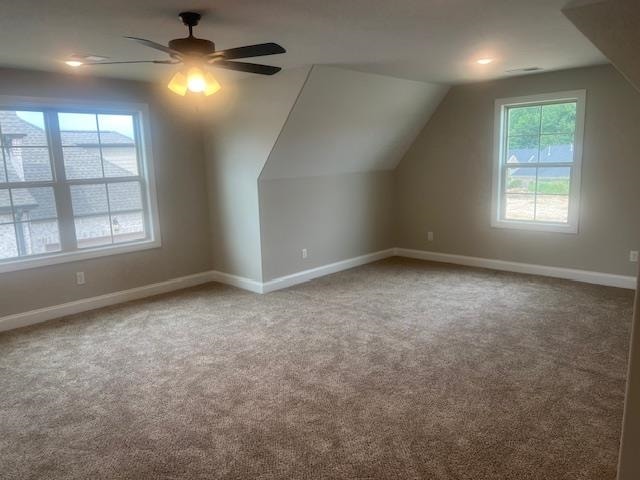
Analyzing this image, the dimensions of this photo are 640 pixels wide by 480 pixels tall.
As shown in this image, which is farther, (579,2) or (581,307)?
(581,307)

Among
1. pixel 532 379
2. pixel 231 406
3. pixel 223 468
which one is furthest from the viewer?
pixel 532 379

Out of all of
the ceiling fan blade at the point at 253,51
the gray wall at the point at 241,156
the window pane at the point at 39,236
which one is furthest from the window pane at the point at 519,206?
the window pane at the point at 39,236

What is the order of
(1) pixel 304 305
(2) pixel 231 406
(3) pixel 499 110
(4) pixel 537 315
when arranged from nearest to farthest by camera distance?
(2) pixel 231 406 → (4) pixel 537 315 → (1) pixel 304 305 → (3) pixel 499 110

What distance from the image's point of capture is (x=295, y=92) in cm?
425

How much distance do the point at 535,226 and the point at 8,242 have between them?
5509 millimetres

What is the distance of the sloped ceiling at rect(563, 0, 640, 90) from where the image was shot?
2.57 m

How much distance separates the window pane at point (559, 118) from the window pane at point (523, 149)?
0.59 ft

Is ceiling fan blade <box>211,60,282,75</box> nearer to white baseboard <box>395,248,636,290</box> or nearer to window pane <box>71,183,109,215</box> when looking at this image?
window pane <box>71,183,109,215</box>

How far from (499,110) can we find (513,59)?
1.34 m

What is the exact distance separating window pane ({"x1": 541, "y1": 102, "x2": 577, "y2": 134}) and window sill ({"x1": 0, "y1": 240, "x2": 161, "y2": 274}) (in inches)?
180

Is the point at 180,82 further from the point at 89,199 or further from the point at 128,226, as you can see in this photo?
the point at 128,226

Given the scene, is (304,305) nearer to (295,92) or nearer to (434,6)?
(295,92)

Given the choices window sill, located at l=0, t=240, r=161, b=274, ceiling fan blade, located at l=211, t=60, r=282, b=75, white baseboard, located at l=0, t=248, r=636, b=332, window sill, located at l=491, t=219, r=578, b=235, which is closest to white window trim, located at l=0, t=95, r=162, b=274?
window sill, located at l=0, t=240, r=161, b=274

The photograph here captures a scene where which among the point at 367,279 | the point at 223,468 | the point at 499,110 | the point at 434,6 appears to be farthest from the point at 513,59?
the point at 223,468
